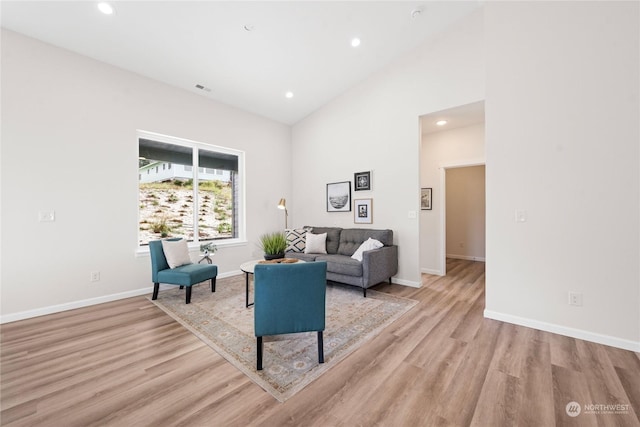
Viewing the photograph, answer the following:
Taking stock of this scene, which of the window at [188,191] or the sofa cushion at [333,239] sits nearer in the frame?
the window at [188,191]

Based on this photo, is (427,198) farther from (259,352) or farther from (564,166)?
(259,352)

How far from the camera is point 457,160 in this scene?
468 centimetres

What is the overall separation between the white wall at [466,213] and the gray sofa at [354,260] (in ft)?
10.5

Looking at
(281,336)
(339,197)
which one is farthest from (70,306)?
(339,197)

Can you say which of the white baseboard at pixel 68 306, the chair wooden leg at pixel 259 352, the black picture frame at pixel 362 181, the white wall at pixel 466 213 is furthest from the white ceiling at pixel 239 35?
the white wall at pixel 466 213

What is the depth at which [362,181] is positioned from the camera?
4.67 m

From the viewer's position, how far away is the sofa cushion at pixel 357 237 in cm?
414

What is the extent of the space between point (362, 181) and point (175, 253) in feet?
10.8

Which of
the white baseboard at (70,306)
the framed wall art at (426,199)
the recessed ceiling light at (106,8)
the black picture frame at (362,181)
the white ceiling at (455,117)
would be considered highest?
the recessed ceiling light at (106,8)

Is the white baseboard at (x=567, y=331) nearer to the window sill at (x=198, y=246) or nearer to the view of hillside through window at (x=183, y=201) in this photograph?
the window sill at (x=198, y=246)

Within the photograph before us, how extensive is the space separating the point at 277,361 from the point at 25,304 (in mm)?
3192

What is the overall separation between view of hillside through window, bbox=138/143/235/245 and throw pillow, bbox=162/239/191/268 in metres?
0.67

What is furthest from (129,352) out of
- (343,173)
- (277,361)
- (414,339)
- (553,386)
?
(343,173)

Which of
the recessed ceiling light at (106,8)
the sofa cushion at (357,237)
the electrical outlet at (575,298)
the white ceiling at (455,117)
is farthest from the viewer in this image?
the sofa cushion at (357,237)
